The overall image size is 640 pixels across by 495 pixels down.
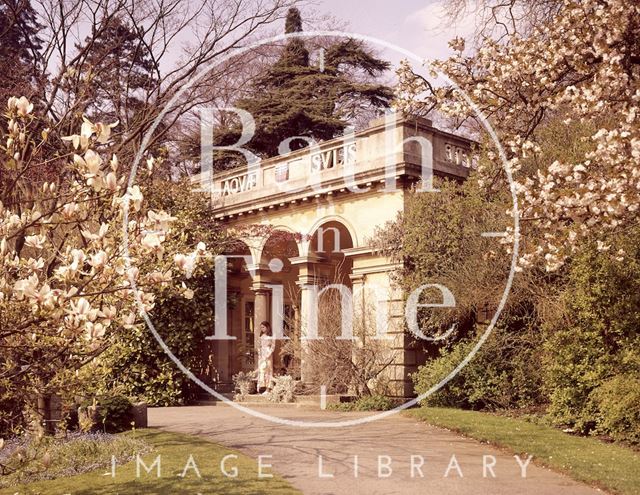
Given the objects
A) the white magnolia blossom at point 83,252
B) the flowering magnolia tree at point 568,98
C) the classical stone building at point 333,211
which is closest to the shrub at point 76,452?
the white magnolia blossom at point 83,252

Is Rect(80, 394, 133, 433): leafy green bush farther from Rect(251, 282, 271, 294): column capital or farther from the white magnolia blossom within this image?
Rect(251, 282, 271, 294): column capital

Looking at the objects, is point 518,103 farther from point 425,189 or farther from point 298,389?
point 298,389

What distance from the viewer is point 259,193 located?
1988 centimetres

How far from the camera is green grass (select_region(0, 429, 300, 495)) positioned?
767cm

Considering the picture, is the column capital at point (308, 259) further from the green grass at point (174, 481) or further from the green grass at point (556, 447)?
the green grass at point (174, 481)

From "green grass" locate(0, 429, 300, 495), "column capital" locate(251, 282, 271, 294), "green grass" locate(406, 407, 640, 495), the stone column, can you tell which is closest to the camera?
"green grass" locate(0, 429, 300, 495)

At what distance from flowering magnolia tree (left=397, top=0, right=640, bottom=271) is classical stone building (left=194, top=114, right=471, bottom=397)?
20.5ft

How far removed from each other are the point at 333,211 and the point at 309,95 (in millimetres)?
11399

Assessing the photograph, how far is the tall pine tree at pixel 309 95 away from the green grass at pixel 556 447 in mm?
15852

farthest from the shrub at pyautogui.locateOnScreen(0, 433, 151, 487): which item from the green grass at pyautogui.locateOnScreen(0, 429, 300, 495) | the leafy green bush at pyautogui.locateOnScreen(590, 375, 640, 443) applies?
the leafy green bush at pyautogui.locateOnScreen(590, 375, 640, 443)

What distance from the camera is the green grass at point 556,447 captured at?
8258 millimetres

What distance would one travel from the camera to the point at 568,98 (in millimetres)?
8727

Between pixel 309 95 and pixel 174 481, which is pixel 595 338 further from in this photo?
pixel 309 95

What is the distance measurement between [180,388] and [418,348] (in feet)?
18.7
